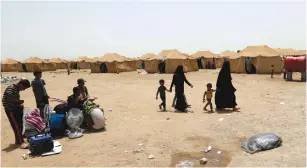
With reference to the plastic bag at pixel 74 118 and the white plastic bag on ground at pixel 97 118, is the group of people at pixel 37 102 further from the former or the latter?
the plastic bag at pixel 74 118

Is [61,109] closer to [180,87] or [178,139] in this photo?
Answer: [178,139]

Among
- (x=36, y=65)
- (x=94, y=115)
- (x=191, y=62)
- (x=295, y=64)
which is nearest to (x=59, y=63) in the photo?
(x=36, y=65)

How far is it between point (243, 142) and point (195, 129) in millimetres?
1475

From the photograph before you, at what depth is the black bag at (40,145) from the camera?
577cm

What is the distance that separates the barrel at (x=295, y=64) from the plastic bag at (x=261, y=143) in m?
13.6

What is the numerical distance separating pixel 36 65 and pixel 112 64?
57.0ft

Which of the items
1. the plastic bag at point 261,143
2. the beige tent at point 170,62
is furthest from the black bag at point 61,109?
the beige tent at point 170,62

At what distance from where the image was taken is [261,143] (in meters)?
5.55

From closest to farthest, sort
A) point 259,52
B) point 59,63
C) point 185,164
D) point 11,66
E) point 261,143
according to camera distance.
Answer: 1. point 185,164
2. point 261,143
3. point 259,52
4. point 11,66
5. point 59,63

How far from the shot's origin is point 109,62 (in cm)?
3325

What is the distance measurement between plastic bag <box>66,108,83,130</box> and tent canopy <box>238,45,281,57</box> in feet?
69.1

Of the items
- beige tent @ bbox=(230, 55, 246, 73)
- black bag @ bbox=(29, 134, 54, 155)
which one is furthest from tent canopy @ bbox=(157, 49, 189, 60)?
black bag @ bbox=(29, 134, 54, 155)

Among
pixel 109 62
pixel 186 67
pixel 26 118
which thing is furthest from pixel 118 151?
pixel 109 62

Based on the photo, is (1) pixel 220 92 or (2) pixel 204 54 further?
(2) pixel 204 54
